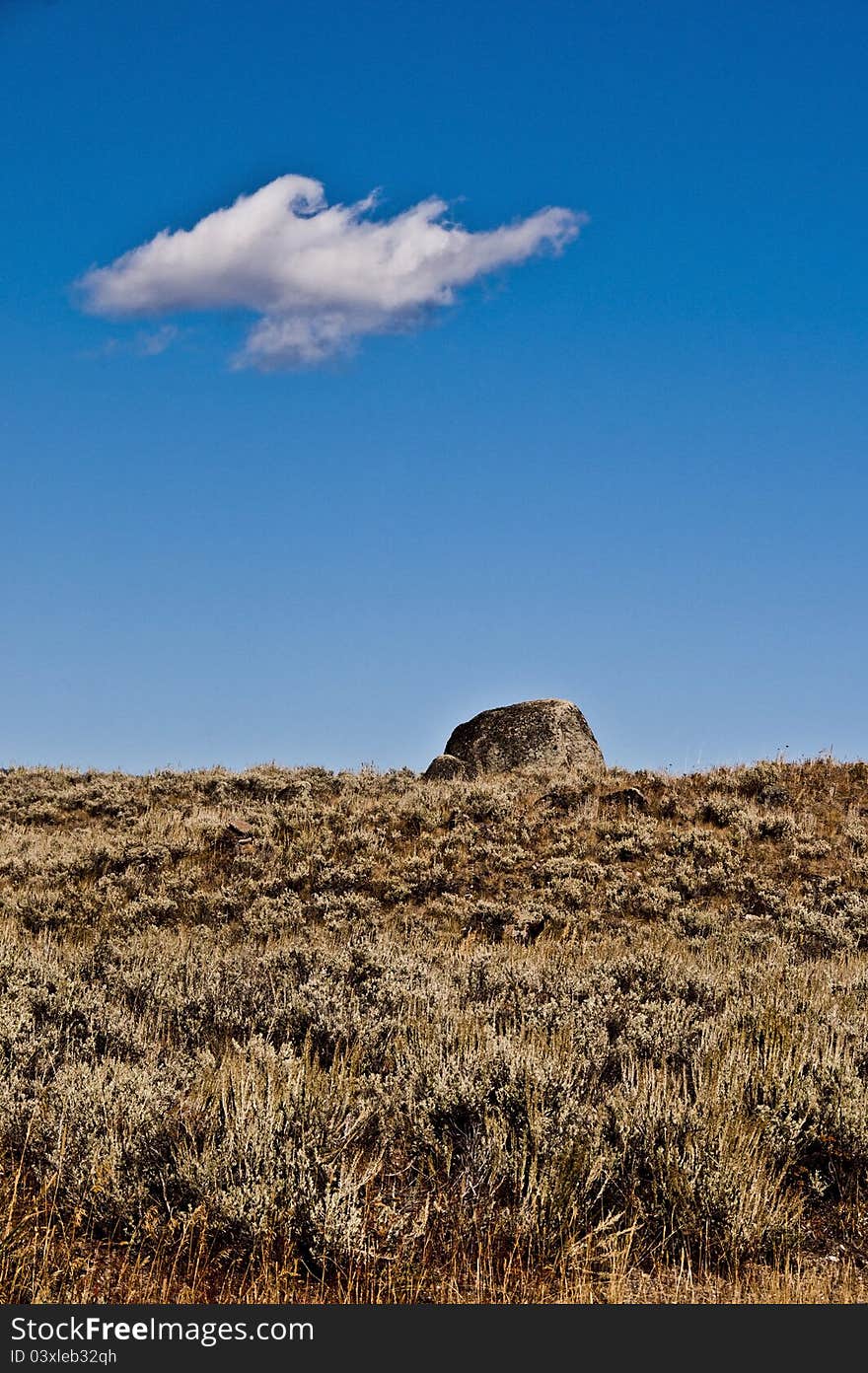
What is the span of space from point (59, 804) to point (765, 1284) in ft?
85.5

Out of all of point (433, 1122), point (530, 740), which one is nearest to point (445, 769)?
point (530, 740)

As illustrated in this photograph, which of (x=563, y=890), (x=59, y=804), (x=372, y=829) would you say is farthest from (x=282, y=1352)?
(x=59, y=804)

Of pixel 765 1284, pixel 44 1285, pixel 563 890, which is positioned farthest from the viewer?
pixel 563 890

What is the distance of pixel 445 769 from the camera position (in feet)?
94.1

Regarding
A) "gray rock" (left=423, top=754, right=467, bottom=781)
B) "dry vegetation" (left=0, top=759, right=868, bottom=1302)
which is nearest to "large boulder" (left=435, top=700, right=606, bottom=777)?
"gray rock" (left=423, top=754, right=467, bottom=781)

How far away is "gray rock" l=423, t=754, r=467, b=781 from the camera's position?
92.8 feet

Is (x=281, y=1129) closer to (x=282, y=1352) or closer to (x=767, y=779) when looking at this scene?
(x=282, y=1352)

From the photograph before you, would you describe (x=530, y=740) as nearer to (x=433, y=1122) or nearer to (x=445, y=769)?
(x=445, y=769)

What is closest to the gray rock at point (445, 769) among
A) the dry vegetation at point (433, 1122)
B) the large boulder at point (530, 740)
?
the large boulder at point (530, 740)

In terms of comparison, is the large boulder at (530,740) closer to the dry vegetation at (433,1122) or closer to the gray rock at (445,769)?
the gray rock at (445,769)

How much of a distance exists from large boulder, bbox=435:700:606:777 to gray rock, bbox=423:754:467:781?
0.21m

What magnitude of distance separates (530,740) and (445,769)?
258cm

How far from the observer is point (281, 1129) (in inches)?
230

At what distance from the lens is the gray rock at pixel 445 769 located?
28281 mm
